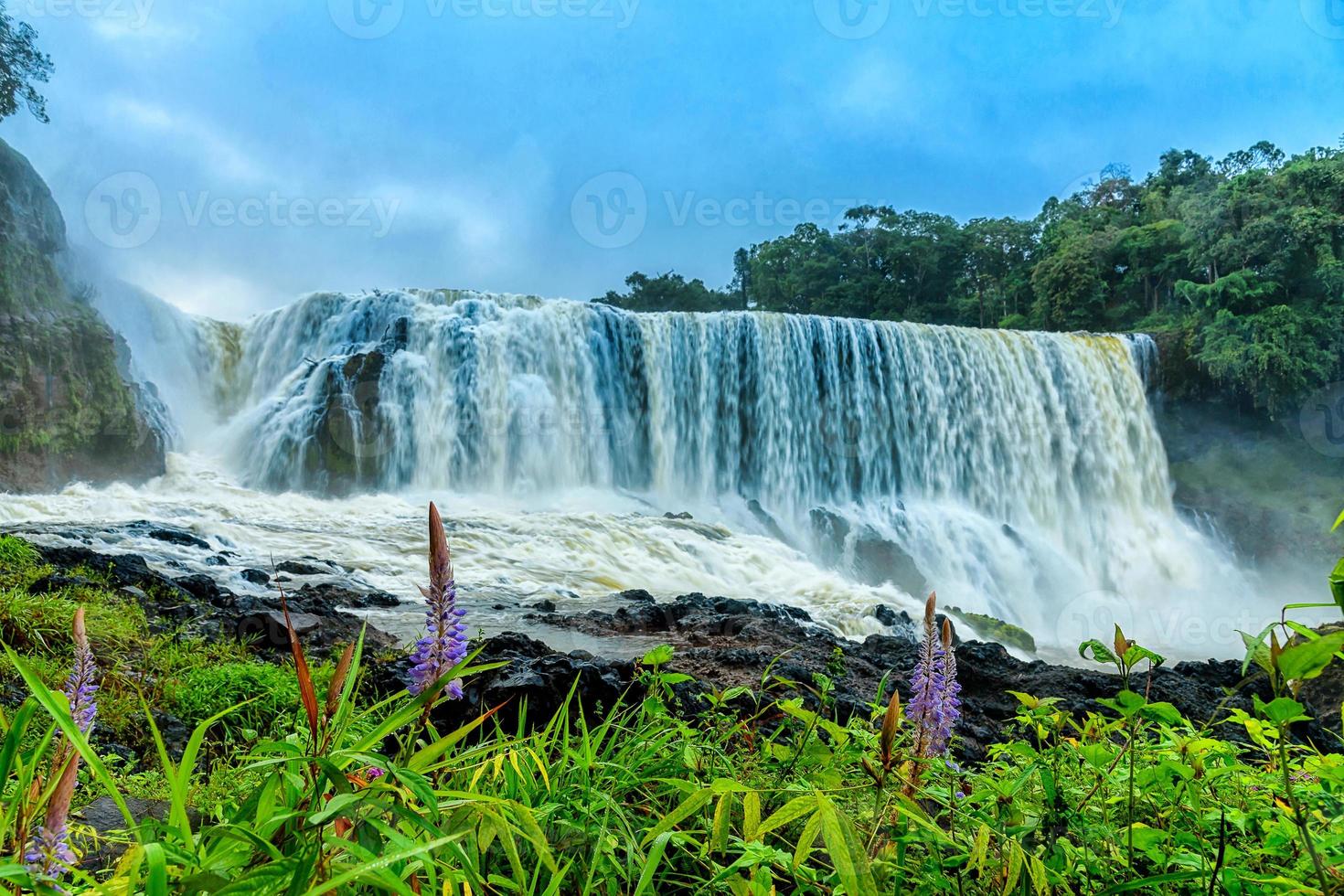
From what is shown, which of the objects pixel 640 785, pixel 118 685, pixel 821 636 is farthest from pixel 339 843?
pixel 821 636

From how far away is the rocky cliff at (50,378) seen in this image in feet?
50.9

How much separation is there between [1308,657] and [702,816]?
3.31 ft

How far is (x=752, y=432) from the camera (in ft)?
66.0

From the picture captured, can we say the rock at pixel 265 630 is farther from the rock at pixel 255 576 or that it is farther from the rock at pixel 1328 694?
the rock at pixel 1328 694

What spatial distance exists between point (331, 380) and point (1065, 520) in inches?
722

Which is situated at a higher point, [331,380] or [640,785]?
[331,380]

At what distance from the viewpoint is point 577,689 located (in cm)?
307

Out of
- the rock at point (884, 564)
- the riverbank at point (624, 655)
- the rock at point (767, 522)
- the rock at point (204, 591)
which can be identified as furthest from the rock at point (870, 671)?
the rock at point (767, 522)

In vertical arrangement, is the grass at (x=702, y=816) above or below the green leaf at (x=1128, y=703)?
below

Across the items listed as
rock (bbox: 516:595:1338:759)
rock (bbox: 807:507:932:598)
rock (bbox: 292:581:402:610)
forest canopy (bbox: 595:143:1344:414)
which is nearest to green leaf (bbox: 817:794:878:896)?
rock (bbox: 516:595:1338:759)

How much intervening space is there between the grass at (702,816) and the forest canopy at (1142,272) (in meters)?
27.9

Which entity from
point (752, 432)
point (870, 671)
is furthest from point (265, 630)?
point (752, 432)

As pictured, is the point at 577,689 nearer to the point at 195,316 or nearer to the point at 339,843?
the point at 339,843

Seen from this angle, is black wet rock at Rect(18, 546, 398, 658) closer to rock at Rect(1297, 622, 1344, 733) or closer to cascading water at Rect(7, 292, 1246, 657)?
rock at Rect(1297, 622, 1344, 733)
